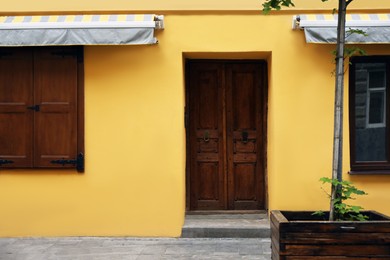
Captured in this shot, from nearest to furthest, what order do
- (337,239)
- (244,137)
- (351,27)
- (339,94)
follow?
(337,239) → (339,94) → (351,27) → (244,137)

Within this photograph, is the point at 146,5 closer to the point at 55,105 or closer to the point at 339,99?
the point at 55,105

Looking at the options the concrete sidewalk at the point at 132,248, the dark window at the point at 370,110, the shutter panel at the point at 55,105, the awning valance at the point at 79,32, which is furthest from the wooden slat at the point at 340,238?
the shutter panel at the point at 55,105

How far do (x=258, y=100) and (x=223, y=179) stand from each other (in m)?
1.33

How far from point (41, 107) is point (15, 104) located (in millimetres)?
389

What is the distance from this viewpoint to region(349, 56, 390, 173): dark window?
24.9 ft

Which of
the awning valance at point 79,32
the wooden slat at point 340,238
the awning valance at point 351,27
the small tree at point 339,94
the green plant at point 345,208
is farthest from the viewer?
the awning valance at point 79,32

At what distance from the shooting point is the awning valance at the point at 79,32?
7074mm

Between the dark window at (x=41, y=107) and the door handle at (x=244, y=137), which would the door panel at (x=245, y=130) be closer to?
the door handle at (x=244, y=137)

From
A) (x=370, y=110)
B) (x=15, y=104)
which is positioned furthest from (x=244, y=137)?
→ (x=15, y=104)

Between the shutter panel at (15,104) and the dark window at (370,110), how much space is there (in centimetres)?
466

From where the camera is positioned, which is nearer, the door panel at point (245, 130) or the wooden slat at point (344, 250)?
the wooden slat at point (344, 250)

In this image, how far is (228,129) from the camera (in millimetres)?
8195

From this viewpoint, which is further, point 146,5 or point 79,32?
point 146,5

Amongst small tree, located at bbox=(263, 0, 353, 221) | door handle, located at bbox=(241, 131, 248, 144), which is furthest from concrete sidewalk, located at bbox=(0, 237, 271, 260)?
small tree, located at bbox=(263, 0, 353, 221)
